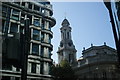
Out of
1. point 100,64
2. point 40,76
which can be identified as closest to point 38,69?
point 40,76

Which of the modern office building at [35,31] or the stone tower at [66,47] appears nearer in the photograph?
the modern office building at [35,31]

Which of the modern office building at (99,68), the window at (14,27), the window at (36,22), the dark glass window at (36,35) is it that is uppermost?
the window at (36,22)

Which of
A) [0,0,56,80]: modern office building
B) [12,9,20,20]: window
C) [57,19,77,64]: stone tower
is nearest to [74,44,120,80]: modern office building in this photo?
[57,19,77,64]: stone tower

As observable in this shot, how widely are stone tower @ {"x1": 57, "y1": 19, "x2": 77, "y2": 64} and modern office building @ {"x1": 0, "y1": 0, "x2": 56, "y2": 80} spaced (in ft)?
85.1

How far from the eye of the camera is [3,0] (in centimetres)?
2970

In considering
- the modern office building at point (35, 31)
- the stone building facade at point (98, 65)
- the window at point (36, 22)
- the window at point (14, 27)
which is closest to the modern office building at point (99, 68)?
the stone building facade at point (98, 65)

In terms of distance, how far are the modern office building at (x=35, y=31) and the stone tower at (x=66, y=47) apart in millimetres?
25941

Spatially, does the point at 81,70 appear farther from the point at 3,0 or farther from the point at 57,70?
the point at 3,0

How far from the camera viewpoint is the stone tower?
59.2m

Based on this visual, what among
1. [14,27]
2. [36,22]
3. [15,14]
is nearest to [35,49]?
[14,27]

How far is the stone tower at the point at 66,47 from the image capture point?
194ft

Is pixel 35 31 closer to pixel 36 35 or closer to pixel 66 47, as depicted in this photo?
pixel 36 35

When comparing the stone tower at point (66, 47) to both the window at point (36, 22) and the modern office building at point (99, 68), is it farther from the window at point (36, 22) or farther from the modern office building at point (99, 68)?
the window at point (36, 22)

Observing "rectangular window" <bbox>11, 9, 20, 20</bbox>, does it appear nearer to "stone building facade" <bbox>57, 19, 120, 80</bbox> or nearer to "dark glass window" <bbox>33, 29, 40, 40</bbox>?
"dark glass window" <bbox>33, 29, 40, 40</bbox>
